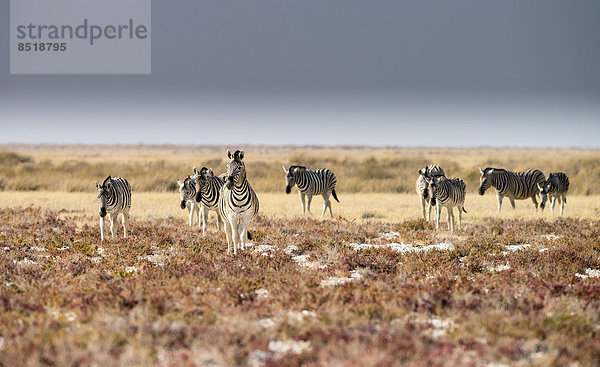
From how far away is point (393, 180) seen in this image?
3659 centimetres

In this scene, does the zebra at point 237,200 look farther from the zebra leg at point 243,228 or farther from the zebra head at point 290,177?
the zebra head at point 290,177

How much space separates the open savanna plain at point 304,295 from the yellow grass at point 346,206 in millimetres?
3362

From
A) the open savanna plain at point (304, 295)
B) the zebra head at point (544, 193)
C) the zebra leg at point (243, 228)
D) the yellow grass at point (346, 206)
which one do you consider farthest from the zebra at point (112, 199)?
the zebra head at point (544, 193)

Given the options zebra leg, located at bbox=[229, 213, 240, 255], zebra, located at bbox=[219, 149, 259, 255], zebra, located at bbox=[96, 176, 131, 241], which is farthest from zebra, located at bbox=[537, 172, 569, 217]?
zebra, located at bbox=[96, 176, 131, 241]

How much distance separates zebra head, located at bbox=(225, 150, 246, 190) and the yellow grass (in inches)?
316

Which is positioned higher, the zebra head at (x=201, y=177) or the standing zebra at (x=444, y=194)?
the zebra head at (x=201, y=177)

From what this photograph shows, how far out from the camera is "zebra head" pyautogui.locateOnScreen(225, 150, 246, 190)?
11820 millimetres

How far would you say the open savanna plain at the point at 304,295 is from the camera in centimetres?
648

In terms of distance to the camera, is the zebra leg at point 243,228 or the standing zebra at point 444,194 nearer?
the zebra leg at point 243,228

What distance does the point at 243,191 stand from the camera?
1246 cm

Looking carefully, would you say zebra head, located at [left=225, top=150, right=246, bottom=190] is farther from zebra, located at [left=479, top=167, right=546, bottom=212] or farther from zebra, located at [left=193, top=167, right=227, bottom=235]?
zebra, located at [left=479, top=167, right=546, bottom=212]

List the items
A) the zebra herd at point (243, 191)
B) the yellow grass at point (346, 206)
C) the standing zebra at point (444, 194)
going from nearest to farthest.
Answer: the zebra herd at point (243, 191)
the standing zebra at point (444, 194)
the yellow grass at point (346, 206)

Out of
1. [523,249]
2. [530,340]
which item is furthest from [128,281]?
[523,249]

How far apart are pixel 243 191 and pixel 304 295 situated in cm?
409
